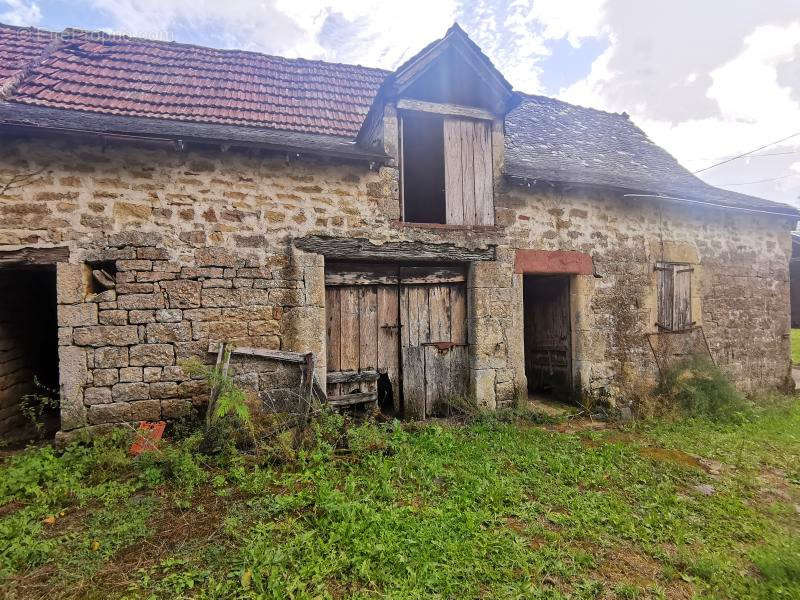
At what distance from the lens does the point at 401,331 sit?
5.47m

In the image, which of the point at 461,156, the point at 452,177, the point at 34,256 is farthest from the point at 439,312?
the point at 34,256

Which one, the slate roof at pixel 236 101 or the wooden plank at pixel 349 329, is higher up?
the slate roof at pixel 236 101

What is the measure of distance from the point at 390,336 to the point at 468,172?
105 inches

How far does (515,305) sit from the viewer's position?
5805 mm

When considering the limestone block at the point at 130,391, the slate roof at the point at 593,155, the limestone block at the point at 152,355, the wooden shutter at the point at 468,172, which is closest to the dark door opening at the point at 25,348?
the limestone block at the point at 130,391

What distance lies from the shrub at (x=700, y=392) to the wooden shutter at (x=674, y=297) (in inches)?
27.8

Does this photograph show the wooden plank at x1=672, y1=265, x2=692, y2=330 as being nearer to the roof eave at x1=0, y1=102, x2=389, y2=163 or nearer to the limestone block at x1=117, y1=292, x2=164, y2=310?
the roof eave at x1=0, y1=102, x2=389, y2=163

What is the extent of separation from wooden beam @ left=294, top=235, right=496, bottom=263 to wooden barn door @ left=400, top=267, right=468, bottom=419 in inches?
9.5

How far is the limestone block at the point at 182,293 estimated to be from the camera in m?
4.44

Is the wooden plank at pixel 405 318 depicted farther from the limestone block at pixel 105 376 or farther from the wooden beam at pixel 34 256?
the wooden beam at pixel 34 256

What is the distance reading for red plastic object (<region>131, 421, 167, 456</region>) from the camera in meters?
3.89

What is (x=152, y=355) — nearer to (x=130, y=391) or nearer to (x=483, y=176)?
(x=130, y=391)

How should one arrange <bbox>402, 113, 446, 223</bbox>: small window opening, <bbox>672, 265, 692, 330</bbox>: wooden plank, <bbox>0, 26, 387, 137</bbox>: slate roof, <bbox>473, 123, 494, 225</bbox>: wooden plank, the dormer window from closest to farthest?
<bbox>0, 26, 387, 137</bbox>: slate roof
the dormer window
<bbox>473, 123, 494, 225</bbox>: wooden plank
<bbox>402, 113, 446, 223</bbox>: small window opening
<bbox>672, 265, 692, 330</bbox>: wooden plank

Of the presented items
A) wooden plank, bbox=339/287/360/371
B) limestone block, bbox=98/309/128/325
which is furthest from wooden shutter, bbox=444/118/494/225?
limestone block, bbox=98/309/128/325
